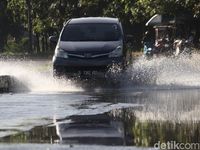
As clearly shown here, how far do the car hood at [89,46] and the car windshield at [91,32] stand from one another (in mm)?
473

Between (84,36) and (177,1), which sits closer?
(84,36)

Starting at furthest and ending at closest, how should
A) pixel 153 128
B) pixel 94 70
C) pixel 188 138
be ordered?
pixel 94 70, pixel 153 128, pixel 188 138

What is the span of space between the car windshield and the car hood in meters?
0.47

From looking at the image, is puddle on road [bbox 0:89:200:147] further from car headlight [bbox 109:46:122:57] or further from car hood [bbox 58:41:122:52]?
car hood [bbox 58:41:122:52]

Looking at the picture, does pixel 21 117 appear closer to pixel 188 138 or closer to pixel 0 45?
pixel 188 138

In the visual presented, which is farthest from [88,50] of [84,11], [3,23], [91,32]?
[3,23]

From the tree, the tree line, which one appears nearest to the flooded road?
the tree line

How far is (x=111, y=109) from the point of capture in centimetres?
1359

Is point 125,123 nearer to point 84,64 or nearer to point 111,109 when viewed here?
point 111,109

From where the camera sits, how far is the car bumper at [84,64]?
18.8 metres

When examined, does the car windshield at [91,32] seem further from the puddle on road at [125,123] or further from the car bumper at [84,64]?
the puddle on road at [125,123]

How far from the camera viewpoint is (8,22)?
73.4 meters

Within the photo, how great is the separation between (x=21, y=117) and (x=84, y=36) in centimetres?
784

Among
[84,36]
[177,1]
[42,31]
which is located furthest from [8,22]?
[84,36]
